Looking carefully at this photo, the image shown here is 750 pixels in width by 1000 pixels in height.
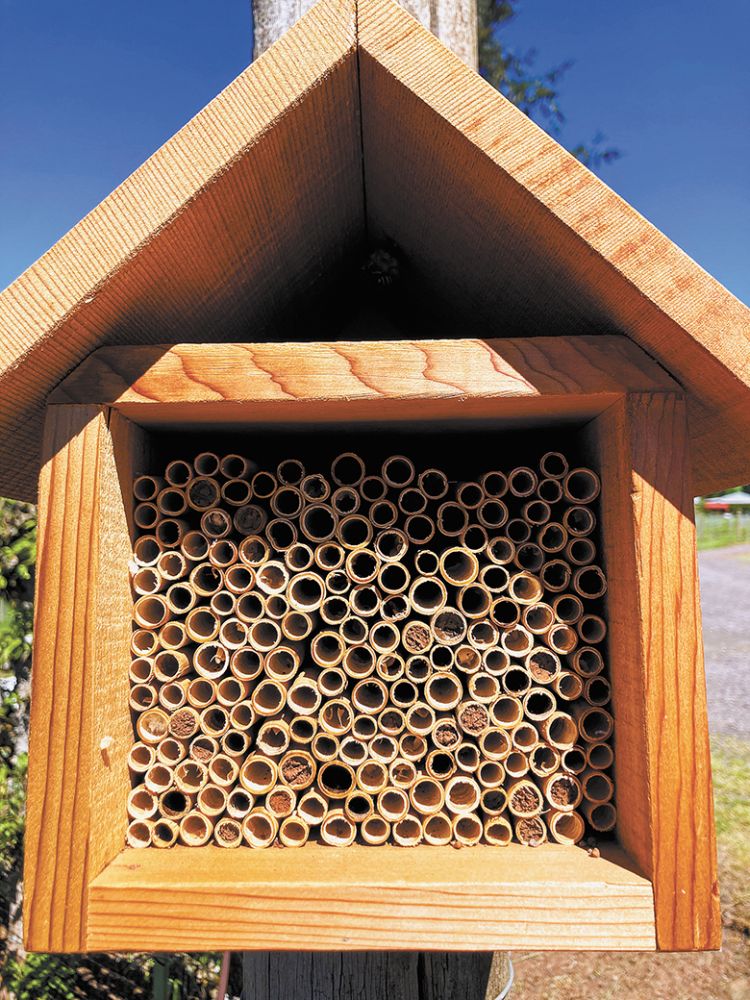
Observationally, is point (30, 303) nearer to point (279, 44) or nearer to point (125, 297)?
point (125, 297)

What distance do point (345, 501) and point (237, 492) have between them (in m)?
0.21

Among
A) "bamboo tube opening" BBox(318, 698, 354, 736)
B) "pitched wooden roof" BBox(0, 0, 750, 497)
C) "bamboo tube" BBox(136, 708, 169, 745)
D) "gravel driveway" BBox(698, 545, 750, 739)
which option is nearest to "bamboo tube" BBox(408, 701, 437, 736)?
"bamboo tube opening" BBox(318, 698, 354, 736)

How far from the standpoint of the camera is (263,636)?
1.27m

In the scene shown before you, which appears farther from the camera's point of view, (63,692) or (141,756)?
(141,756)

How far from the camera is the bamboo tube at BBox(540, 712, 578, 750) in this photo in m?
1.20

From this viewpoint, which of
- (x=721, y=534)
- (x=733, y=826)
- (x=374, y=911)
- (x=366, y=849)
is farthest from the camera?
(x=721, y=534)

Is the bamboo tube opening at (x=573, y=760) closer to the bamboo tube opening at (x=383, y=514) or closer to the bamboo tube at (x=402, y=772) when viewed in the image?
the bamboo tube at (x=402, y=772)

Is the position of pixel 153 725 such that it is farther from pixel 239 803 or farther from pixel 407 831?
pixel 407 831

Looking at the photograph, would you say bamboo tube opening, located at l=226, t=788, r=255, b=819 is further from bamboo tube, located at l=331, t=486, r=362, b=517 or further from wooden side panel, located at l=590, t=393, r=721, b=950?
wooden side panel, located at l=590, t=393, r=721, b=950

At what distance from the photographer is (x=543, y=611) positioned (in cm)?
124

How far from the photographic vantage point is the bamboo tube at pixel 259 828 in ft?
3.82

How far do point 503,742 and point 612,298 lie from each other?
79 centimetres

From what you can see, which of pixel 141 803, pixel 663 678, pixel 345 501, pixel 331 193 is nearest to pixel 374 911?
pixel 141 803

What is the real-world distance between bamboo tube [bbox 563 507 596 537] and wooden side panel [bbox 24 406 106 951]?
827 millimetres
